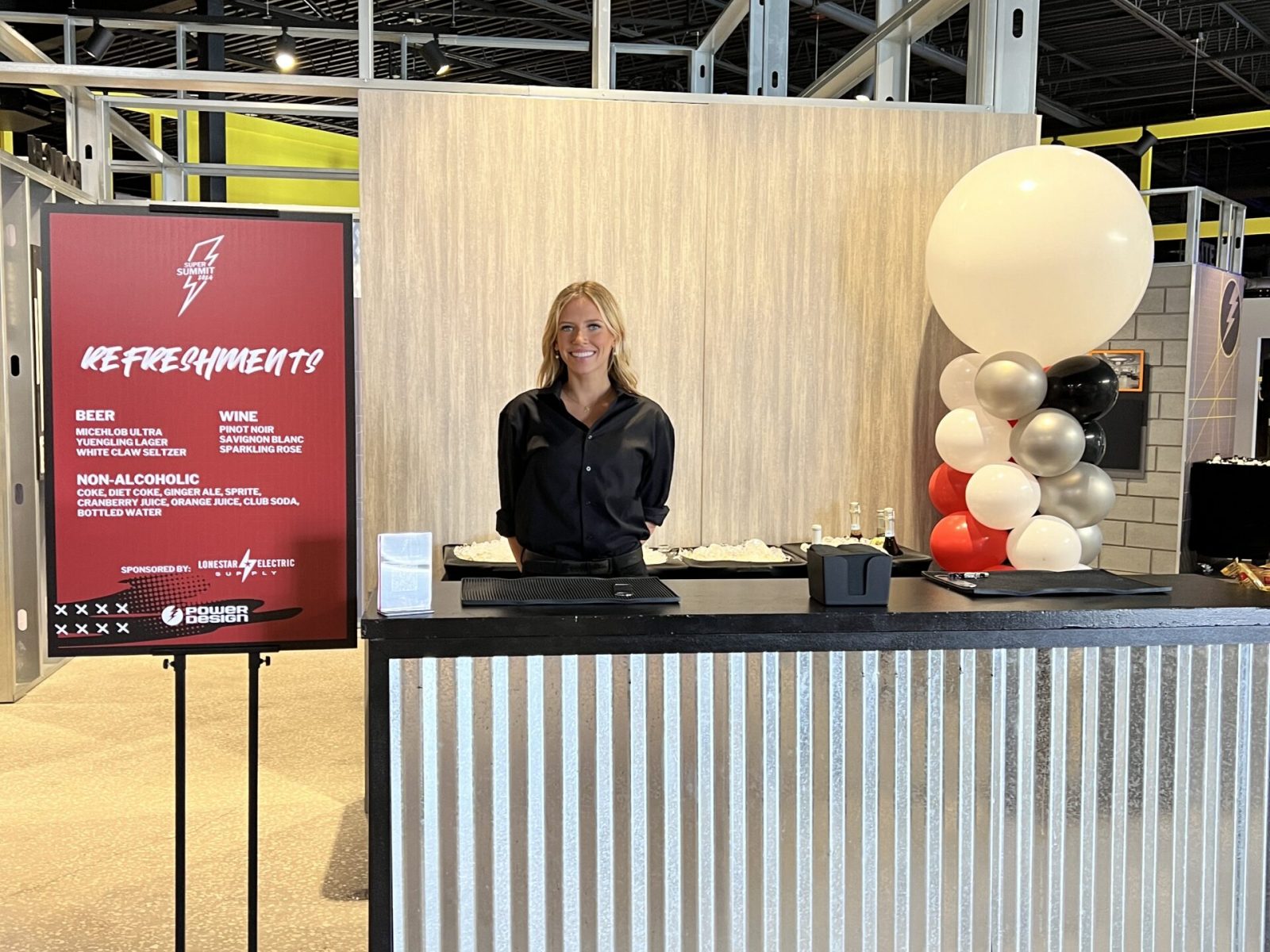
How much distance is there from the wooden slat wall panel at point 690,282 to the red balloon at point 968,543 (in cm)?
44

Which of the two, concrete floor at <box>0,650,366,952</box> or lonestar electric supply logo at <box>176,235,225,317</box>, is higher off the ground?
lonestar electric supply logo at <box>176,235,225,317</box>

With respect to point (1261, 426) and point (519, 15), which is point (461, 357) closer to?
point (519, 15)

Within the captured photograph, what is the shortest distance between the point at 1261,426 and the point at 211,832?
→ 973cm

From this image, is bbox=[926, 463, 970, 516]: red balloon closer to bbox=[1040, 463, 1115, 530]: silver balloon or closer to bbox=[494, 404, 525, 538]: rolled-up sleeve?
bbox=[1040, 463, 1115, 530]: silver balloon

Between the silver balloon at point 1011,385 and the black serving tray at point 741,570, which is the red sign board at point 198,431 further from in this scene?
the silver balloon at point 1011,385

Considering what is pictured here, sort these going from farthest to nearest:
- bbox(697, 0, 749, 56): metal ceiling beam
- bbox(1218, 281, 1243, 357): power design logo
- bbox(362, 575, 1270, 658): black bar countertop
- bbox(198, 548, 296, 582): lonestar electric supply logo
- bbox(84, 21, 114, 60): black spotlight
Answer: bbox(1218, 281, 1243, 357): power design logo
bbox(84, 21, 114, 60): black spotlight
bbox(697, 0, 749, 56): metal ceiling beam
bbox(198, 548, 296, 582): lonestar electric supply logo
bbox(362, 575, 1270, 658): black bar countertop

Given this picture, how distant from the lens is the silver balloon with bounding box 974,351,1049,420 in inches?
141

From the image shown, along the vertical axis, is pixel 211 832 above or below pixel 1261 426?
below

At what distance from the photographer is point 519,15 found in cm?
941

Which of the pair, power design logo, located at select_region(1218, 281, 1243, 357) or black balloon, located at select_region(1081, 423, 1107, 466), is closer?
black balloon, located at select_region(1081, 423, 1107, 466)

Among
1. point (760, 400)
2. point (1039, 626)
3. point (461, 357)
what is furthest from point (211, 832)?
point (1039, 626)

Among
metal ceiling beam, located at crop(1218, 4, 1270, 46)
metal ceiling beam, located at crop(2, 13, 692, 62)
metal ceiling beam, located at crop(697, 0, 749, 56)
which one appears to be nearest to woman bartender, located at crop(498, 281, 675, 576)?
metal ceiling beam, located at crop(697, 0, 749, 56)

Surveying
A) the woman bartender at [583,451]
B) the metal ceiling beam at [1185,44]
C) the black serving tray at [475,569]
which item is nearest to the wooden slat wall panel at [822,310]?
the black serving tray at [475,569]

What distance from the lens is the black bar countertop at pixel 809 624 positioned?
2012 millimetres
